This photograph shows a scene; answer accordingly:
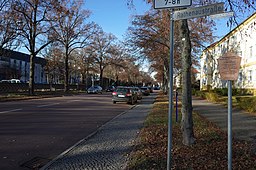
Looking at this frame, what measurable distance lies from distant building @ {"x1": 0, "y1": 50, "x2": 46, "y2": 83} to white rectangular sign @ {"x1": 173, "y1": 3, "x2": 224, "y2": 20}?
64760 mm

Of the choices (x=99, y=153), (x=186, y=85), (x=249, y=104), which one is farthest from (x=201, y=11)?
(x=249, y=104)

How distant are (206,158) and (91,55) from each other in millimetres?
52857

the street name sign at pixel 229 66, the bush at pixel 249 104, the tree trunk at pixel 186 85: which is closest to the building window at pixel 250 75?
the bush at pixel 249 104

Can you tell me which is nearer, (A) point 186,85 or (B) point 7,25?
(A) point 186,85

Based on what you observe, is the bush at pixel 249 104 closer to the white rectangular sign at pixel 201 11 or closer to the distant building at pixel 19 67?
Result: the white rectangular sign at pixel 201 11

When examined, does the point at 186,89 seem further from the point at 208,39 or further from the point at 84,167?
the point at 208,39

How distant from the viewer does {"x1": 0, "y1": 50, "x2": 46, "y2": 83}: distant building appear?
209 feet

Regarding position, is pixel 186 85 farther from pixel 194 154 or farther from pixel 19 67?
pixel 19 67

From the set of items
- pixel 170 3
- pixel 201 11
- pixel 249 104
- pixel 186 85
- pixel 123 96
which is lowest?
pixel 249 104

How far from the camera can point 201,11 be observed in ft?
13.3

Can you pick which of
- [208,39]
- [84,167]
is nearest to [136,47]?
[208,39]

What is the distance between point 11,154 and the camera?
595 centimetres

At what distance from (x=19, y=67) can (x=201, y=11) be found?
86.5 meters

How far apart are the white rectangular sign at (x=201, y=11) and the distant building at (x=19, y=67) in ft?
212
